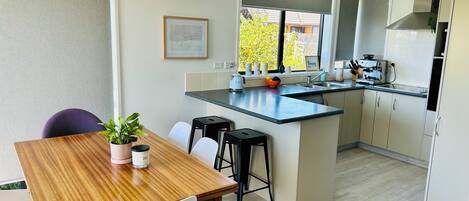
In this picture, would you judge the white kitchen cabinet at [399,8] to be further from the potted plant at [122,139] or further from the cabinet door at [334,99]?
the potted plant at [122,139]

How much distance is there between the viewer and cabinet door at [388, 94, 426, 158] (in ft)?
13.0

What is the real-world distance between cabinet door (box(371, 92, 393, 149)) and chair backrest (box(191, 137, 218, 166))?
295 cm

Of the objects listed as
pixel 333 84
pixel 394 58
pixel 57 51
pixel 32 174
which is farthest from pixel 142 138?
pixel 394 58

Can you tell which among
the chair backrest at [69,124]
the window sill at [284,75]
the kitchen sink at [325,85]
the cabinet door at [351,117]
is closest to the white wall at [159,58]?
the window sill at [284,75]

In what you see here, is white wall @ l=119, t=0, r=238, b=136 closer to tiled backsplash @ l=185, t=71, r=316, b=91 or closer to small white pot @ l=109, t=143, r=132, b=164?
tiled backsplash @ l=185, t=71, r=316, b=91

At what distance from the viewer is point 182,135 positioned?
256cm

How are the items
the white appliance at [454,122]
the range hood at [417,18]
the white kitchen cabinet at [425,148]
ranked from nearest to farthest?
the white appliance at [454,122] → the white kitchen cabinet at [425,148] → the range hood at [417,18]

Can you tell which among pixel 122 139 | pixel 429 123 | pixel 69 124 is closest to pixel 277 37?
pixel 429 123

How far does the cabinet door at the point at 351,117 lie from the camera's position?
436cm

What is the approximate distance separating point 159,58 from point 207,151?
4.88ft

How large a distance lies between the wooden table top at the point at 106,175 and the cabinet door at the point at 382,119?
3.11m

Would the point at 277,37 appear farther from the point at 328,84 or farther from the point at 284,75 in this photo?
the point at 328,84

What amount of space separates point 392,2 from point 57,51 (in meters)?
4.22

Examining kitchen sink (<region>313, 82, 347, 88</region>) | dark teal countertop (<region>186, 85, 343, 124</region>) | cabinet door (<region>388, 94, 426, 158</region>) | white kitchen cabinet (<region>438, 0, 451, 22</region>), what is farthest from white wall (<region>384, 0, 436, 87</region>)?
dark teal countertop (<region>186, 85, 343, 124</region>)
